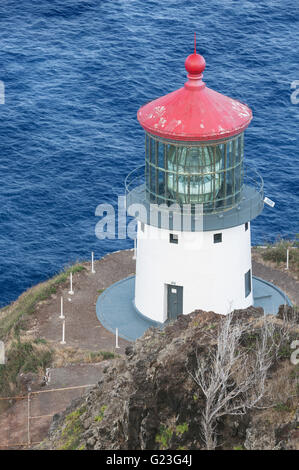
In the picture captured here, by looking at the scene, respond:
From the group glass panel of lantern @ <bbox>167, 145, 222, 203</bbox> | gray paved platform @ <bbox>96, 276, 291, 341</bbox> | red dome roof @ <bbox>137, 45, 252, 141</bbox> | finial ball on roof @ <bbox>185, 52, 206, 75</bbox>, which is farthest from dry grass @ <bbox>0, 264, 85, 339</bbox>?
finial ball on roof @ <bbox>185, 52, 206, 75</bbox>

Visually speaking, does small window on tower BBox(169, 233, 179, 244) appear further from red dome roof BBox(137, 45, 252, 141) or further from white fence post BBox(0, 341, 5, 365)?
white fence post BBox(0, 341, 5, 365)

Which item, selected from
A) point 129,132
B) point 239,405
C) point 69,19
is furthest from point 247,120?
point 69,19

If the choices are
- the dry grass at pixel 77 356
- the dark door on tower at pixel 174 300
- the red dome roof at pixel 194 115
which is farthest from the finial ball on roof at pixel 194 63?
the dry grass at pixel 77 356

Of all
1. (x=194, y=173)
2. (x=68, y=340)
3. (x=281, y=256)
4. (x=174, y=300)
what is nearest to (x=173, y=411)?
(x=194, y=173)

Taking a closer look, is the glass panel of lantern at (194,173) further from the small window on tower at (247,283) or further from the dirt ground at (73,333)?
the dirt ground at (73,333)

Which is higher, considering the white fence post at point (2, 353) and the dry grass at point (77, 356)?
the dry grass at point (77, 356)

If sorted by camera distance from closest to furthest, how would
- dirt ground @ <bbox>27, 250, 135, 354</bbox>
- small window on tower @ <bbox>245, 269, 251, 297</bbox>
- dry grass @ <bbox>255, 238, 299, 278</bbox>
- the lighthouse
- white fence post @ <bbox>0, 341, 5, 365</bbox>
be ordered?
the lighthouse → white fence post @ <bbox>0, 341, 5, 365</bbox> → dirt ground @ <bbox>27, 250, 135, 354</bbox> → small window on tower @ <bbox>245, 269, 251, 297</bbox> → dry grass @ <bbox>255, 238, 299, 278</bbox>

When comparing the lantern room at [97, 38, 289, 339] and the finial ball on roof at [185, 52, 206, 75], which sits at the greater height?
the finial ball on roof at [185, 52, 206, 75]
